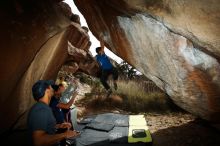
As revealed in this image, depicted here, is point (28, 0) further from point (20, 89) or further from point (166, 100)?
point (166, 100)

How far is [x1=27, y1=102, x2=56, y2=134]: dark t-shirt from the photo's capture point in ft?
9.56

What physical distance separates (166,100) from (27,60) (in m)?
5.75

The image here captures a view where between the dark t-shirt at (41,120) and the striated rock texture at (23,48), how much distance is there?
2.26 meters

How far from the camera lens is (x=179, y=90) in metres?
4.76

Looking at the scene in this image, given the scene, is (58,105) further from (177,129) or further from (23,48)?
(177,129)

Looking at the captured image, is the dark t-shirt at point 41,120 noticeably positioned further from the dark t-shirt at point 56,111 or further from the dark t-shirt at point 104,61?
the dark t-shirt at point 104,61

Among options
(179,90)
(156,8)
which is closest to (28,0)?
(156,8)

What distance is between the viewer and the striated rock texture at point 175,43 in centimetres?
349

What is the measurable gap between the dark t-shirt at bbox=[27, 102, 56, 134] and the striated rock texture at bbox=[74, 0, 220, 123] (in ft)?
6.73

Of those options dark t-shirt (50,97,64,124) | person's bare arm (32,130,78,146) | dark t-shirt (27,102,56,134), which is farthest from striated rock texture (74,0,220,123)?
person's bare arm (32,130,78,146)

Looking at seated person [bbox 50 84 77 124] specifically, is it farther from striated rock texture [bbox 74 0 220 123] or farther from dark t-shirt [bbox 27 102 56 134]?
dark t-shirt [bbox 27 102 56 134]

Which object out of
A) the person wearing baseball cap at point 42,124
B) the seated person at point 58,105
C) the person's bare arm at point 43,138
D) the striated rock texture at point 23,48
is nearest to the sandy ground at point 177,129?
the seated person at point 58,105

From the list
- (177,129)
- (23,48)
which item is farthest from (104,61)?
(23,48)

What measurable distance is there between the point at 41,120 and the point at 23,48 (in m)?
2.91
